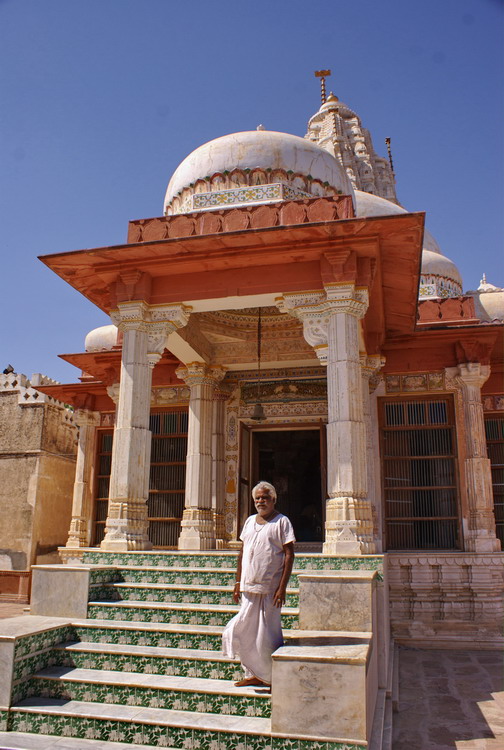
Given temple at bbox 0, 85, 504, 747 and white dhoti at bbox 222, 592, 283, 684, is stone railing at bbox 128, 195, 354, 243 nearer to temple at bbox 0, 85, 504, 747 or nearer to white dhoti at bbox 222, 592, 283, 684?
temple at bbox 0, 85, 504, 747

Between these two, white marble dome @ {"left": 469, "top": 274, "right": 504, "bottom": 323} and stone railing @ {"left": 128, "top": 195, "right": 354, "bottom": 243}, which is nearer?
stone railing @ {"left": 128, "top": 195, "right": 354, "bottom": 243}

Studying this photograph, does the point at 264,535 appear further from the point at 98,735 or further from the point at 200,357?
the point at 200,357

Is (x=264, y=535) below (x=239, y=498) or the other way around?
below

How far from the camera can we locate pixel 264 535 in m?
4.31

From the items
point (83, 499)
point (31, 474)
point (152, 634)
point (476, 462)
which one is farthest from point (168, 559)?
point (31, 474)

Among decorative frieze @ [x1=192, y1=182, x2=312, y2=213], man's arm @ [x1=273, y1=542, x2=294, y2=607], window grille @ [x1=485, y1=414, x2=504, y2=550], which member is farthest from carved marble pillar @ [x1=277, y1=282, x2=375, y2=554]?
window grille @ [x1=485, y1=414, x2=504, y2=550]

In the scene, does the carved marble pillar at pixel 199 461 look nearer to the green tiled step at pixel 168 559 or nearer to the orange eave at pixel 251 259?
the orange eave at pixel 251 259

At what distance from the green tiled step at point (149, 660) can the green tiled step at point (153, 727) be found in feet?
1.25

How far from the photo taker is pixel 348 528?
6.13 m

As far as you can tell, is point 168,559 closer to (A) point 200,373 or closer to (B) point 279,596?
(B) point 279,596

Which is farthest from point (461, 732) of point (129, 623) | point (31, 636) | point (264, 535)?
point (31, 636)

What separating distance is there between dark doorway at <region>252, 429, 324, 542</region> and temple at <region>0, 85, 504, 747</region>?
3.95 metres

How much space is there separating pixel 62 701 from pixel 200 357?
6113 mm

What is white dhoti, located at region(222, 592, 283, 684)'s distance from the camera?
13.6 ft
